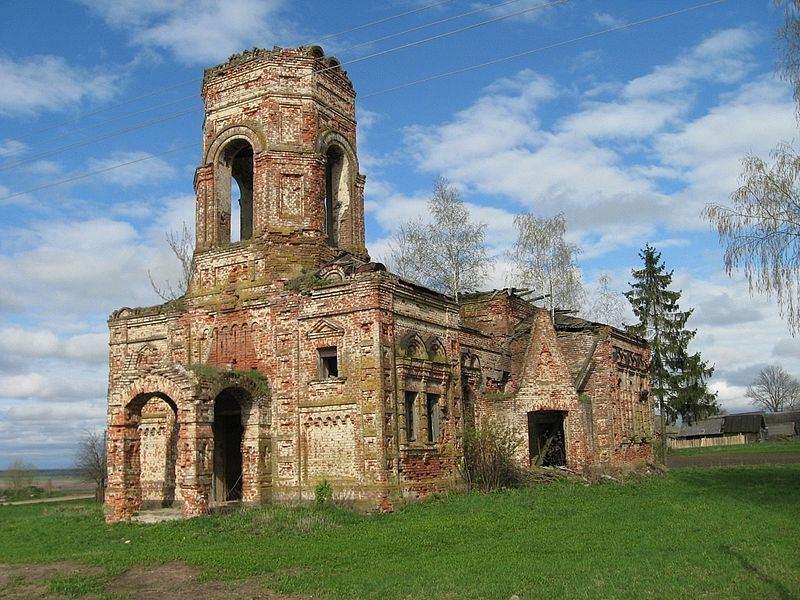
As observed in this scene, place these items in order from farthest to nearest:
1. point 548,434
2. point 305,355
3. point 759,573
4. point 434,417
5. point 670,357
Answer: point 670,357
point 548,434
point 434,417
point 305,355
point 759,573

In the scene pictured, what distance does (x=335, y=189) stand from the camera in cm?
2256

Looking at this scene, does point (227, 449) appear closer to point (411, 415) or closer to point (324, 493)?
point (324, 493)

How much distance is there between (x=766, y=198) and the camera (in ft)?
43.4

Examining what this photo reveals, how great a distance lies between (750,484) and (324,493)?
1254cm

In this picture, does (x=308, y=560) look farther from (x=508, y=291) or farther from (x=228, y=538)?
(x=508, y=291)

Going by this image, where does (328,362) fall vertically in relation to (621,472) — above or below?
above

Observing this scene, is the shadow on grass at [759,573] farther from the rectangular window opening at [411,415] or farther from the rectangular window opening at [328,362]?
the rectangular window opening at [328,362]

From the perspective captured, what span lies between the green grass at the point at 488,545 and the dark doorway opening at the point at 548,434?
4.49 meters

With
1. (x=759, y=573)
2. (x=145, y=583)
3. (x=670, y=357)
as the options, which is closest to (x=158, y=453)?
(x=145, y=583)

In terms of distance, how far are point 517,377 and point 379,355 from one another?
756 cm

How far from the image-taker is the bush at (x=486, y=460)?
19844mm

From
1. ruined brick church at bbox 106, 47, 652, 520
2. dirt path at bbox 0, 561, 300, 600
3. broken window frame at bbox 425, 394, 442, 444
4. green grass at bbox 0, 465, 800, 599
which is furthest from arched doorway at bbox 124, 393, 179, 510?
dirt path at bbox 0, 561, 300, 600

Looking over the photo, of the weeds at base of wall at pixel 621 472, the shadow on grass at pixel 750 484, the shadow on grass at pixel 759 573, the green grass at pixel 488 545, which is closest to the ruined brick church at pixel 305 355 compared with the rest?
the weeds at base of wall at pixel 621 472

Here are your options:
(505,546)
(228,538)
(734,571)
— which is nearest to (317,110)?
(228,538)
